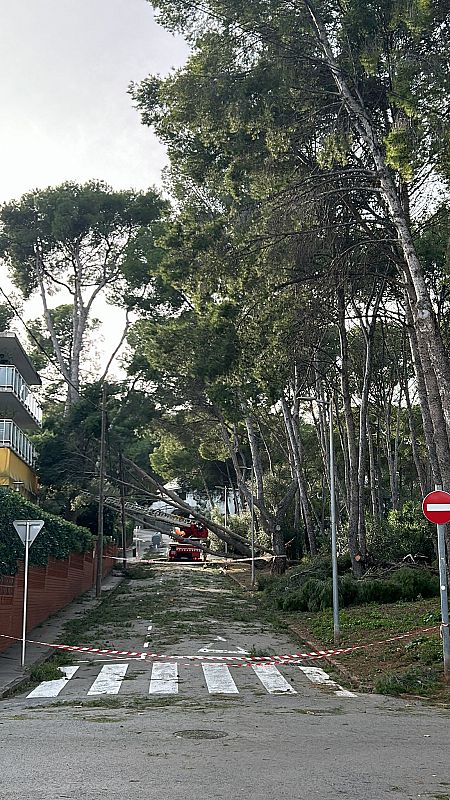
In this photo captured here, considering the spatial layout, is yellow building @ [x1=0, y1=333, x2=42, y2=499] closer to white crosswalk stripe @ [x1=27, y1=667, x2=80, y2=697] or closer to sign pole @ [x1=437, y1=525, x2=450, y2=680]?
white crosswalk stripe @ [x1=27, y1=667, x2=80, y2=697]

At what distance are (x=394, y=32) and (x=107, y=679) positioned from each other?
14.3 m

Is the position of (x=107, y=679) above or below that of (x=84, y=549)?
below

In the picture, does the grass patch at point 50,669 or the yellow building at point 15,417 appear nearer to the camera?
the grass patch at point 50,669

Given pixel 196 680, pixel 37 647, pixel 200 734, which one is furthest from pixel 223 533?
pixel 200 734

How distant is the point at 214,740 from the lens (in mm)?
9656

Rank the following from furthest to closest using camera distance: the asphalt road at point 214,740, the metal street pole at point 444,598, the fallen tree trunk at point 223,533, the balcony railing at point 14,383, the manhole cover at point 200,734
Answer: the fallen tree trunk at point 223,533 < the balcony railing at point 14,383 < the metal street pole at point 444,598 < the manhole cover at point 200,734 < the asphalt road at point 214,740

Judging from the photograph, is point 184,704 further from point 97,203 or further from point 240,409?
point 97,203

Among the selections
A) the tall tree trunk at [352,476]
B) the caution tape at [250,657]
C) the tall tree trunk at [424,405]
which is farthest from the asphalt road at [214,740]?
the tall tree trunk at [352,476]

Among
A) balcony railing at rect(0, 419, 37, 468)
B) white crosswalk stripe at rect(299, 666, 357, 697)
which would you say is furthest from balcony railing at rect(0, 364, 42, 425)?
white crosswalk stripe at rect(299, 666, 357, 697)

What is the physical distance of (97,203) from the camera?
46531 mm

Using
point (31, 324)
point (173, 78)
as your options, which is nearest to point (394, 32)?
point (173, 78)

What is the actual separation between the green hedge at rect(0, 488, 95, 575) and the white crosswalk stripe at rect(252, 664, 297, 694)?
6.23 metres

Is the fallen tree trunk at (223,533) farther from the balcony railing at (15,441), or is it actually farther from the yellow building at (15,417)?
the balcony railing at (15,441)

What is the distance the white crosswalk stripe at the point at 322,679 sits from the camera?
48.8 feet
